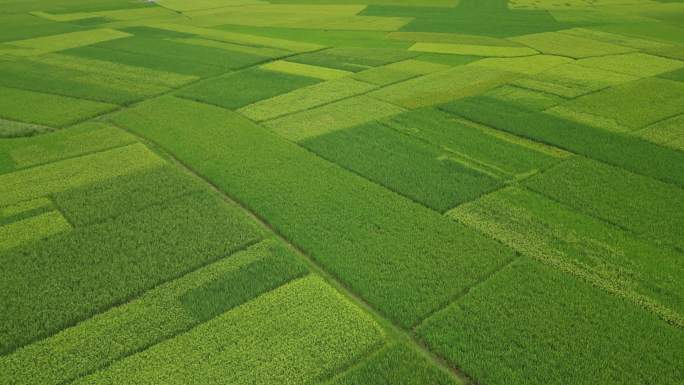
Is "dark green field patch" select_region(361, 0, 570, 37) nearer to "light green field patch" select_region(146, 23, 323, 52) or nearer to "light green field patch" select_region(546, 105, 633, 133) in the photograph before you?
"light green field patch" select_region(146, 23, 323, 52)

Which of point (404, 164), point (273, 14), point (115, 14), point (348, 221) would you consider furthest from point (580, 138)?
point (115, 14)

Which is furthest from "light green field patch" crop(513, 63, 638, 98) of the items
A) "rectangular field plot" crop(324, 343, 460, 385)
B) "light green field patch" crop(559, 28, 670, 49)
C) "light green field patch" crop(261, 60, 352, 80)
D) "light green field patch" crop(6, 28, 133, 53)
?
"light green field patch" crop(6, 28, 133, 53)

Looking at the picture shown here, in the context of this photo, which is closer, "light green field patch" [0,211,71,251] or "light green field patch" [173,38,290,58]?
"light green field patch" [0,211,71,251]

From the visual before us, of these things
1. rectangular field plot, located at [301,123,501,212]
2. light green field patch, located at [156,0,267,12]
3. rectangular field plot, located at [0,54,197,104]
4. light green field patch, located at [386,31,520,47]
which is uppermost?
light green field patch, located at [156,0,267,12]

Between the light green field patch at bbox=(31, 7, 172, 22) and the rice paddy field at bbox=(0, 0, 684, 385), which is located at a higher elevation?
the light green field patch at bbox=(31, 7, 172, 22)

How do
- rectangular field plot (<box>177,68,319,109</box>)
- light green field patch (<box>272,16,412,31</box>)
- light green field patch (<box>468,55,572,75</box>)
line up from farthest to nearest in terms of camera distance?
light green field patch (<box>272,16,412,31</box>) → light green field patch (<box>468,55,572,75</box>) → rectangular field plot (<box>177,68,319,109</box>)

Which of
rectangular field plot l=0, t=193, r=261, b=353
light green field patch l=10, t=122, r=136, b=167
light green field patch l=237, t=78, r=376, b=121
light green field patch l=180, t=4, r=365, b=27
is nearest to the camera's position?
rectangular field plot l=0, t=193, r=261, b=353

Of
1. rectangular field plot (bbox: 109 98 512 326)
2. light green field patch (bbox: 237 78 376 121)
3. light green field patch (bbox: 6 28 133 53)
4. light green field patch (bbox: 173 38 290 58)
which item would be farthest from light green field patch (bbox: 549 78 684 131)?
light green field patch (bbox: 6 28 133 53)

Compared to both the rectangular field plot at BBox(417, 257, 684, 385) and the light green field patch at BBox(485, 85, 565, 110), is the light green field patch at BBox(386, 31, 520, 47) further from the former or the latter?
the rectangular field plot at BBox(417, 257, 684, 385)
